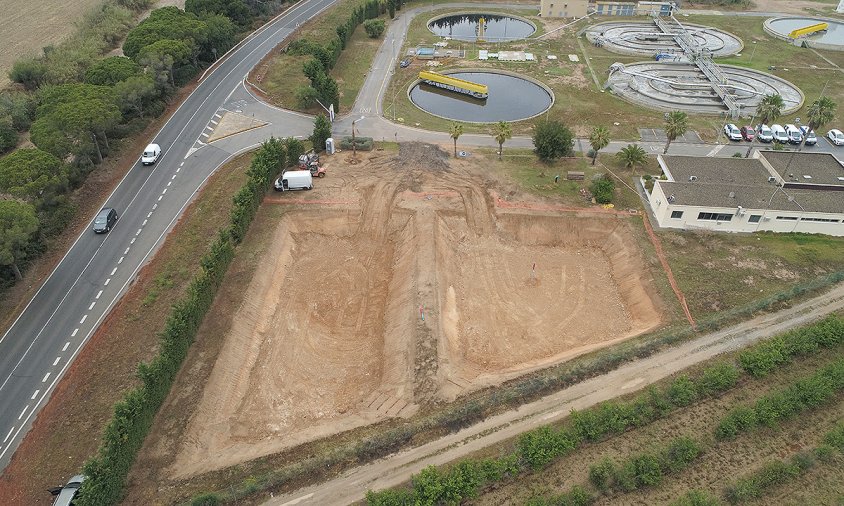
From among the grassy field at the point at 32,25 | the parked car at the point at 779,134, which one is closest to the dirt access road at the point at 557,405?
the parked car at the point at 779,134

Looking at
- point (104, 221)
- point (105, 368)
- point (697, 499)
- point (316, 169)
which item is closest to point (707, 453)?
point (697, 499)

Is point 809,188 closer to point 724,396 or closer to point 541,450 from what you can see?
point 724,396

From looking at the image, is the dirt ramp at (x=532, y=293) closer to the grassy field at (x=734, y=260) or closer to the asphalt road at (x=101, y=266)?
the grassy field at (x=734, y=260)

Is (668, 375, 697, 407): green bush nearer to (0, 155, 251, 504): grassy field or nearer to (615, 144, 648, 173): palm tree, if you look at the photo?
(615, 144, 648, 173): palm tree

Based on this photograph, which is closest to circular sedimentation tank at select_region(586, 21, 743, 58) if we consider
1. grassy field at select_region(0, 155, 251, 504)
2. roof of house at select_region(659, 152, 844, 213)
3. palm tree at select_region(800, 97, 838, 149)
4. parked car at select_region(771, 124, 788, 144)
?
parked car at select_region(771, 124, 788, 144)

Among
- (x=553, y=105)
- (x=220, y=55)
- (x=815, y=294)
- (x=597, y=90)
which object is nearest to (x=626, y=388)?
(x=815, y=294)
